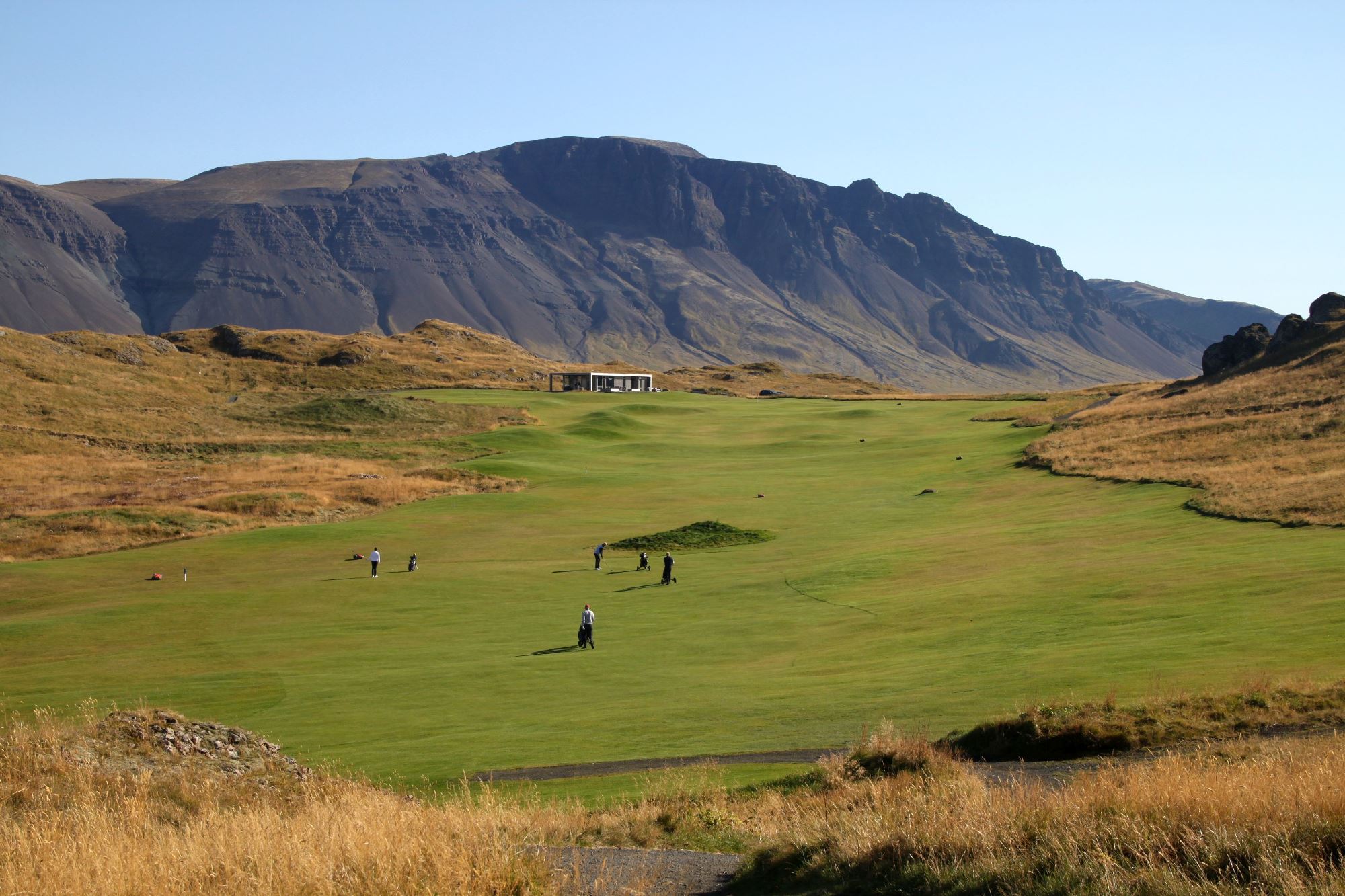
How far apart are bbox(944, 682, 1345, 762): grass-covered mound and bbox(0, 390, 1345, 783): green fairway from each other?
6.20 feet

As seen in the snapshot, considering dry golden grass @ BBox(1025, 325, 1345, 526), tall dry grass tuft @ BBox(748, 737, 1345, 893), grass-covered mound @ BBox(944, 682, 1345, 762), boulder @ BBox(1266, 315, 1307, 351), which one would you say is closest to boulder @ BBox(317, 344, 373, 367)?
dry golden grass @ BBox(1025, 325, 1345, 526)

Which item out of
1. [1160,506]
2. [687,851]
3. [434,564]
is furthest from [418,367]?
[687,851]

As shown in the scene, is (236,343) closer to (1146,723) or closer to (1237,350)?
(1237,350)

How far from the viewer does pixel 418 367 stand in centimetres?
15588

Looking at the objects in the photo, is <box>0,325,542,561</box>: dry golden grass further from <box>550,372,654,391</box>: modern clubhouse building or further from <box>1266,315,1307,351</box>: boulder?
<box>1266,315,1307,351</box>: boulder

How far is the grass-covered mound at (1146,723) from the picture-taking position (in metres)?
17.0

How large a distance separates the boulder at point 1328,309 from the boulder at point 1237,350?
11.8 feet

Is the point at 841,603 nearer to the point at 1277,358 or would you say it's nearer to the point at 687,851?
the point at 687,851

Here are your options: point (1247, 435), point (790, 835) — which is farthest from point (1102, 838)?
point (1247, 435)

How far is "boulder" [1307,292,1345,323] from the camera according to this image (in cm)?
8769

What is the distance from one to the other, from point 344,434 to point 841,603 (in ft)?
228

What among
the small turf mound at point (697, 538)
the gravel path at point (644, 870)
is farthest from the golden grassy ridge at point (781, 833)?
the small turf mound at point (697, 538)

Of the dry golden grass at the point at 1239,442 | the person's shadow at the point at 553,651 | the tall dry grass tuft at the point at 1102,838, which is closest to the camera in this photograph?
the tall dry grass tuft at the point at 1102,838

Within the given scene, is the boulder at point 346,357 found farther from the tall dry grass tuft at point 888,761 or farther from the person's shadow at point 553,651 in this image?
the tall dry grass tuft at point 888,761
